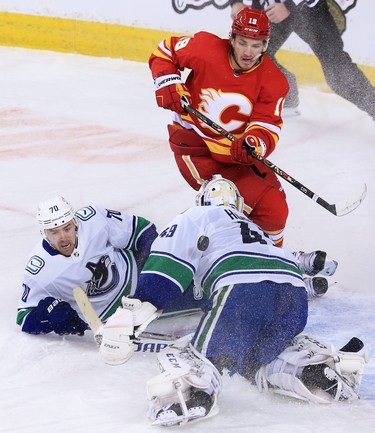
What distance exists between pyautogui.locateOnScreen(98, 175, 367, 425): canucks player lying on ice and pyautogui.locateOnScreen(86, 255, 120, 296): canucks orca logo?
0.63m

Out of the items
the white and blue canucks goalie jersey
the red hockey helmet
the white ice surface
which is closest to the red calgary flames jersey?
the red hockey helmet

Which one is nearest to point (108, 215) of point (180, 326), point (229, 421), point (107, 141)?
point (180, 326)

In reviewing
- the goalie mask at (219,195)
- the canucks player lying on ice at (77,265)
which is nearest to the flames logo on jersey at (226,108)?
the canucks player lying on ice at (77,265)

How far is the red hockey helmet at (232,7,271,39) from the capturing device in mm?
3316

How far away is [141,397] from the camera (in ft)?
8.30

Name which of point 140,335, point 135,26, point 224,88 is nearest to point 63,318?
point 140,335

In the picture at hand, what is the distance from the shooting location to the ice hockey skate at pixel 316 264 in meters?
3.56

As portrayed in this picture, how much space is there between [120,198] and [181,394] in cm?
229

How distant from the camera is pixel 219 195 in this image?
9.21 ft

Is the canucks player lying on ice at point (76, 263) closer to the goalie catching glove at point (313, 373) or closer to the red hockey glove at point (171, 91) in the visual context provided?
the red hockey glove at point (171, 91)

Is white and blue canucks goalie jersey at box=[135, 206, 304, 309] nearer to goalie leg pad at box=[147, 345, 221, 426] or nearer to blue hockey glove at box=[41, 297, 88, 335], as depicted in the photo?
goalie leg pad at box=[147, 345, 221, 426]

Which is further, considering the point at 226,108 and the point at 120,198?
the point at 120,198

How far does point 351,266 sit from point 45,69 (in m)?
3.22

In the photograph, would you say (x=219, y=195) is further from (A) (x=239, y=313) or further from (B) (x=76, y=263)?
(B) (x=76, y=263)
